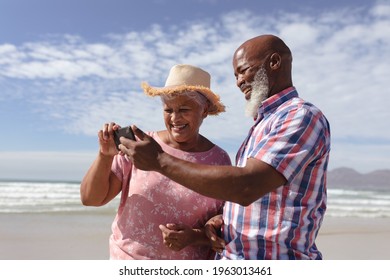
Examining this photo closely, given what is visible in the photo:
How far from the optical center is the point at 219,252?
2.37 m

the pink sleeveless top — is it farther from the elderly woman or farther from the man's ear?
the man's ear

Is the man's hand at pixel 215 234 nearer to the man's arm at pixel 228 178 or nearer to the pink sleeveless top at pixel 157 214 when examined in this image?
the pink sleeveless top at pixel 157 214

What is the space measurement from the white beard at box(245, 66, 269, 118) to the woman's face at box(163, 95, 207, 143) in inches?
22.2

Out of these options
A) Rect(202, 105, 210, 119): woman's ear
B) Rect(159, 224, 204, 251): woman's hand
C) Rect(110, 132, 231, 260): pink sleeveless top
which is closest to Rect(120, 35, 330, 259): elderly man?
Rect(159, 224, 204, 251): woman's hand

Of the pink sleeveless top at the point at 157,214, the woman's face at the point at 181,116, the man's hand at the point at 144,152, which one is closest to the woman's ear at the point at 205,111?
the woman's face at the point at 181,116

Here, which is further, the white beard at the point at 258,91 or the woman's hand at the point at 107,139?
the woman's hand at the point at 107,139

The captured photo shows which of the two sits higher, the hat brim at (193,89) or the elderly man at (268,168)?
the hat brim at (193,89)

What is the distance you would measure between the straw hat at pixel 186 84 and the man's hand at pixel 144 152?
0.74 meters

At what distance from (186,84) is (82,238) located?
7.11 meters

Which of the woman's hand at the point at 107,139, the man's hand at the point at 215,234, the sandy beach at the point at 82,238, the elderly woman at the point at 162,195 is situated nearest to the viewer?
the man's hand at the point at 215,234

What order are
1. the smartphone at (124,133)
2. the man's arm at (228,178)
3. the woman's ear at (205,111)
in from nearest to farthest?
the man's arm at (228,178) < the smartphone at (124,133) < the woman's ear at (205,111)

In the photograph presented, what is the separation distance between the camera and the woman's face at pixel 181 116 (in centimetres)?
277

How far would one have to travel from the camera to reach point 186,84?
2824 mm
